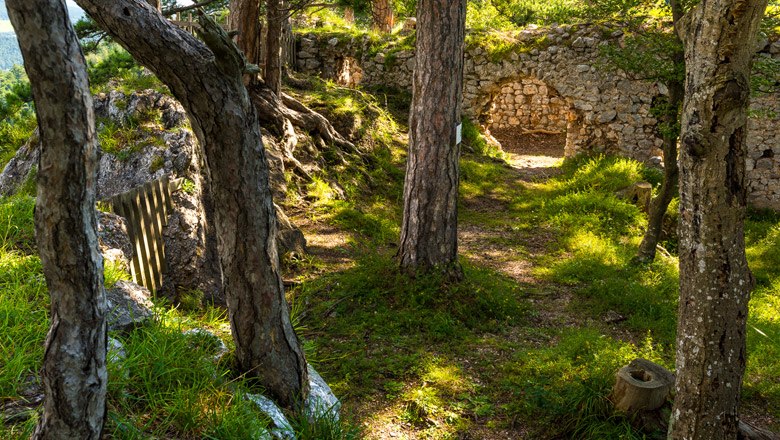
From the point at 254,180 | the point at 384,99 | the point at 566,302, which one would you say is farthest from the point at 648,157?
the point at 254,180

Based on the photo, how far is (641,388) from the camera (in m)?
3.73

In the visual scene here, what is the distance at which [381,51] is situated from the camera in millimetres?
14516

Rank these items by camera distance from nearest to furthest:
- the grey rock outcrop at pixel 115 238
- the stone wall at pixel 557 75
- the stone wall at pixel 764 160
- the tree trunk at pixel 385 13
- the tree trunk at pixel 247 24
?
1. the grey rock outcrop at pixel 115 238
2. the tree trunk at pixel 247 24
3. the stone wall at pixel 764 160
4. the stone wall at pixel 557 75
5. the tree trunk at pixel 385 13

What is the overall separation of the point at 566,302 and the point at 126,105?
220 inches

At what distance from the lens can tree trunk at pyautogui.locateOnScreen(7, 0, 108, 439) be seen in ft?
6.28

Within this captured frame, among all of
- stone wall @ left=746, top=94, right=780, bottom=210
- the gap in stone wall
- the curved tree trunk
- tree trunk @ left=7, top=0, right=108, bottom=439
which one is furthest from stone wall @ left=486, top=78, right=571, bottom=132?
tree trunk @ left=7, top=0, right=108, bottom=439

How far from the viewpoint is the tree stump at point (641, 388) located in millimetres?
3750

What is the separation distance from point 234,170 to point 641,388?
2.72m

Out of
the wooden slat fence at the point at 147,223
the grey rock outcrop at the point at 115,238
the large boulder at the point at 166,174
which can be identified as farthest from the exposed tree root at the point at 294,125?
the grey rock outcrop at the point at 115,238

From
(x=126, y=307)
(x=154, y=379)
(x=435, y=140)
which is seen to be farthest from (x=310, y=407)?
(x=435, y=140)

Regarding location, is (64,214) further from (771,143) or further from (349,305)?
(771,143)

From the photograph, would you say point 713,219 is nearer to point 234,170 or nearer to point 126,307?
point 234,170

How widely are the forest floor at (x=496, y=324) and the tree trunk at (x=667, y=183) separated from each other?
0.22 meters

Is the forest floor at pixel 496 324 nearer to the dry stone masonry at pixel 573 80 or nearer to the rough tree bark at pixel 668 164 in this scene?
the rough tree bark at pixel 668 164
